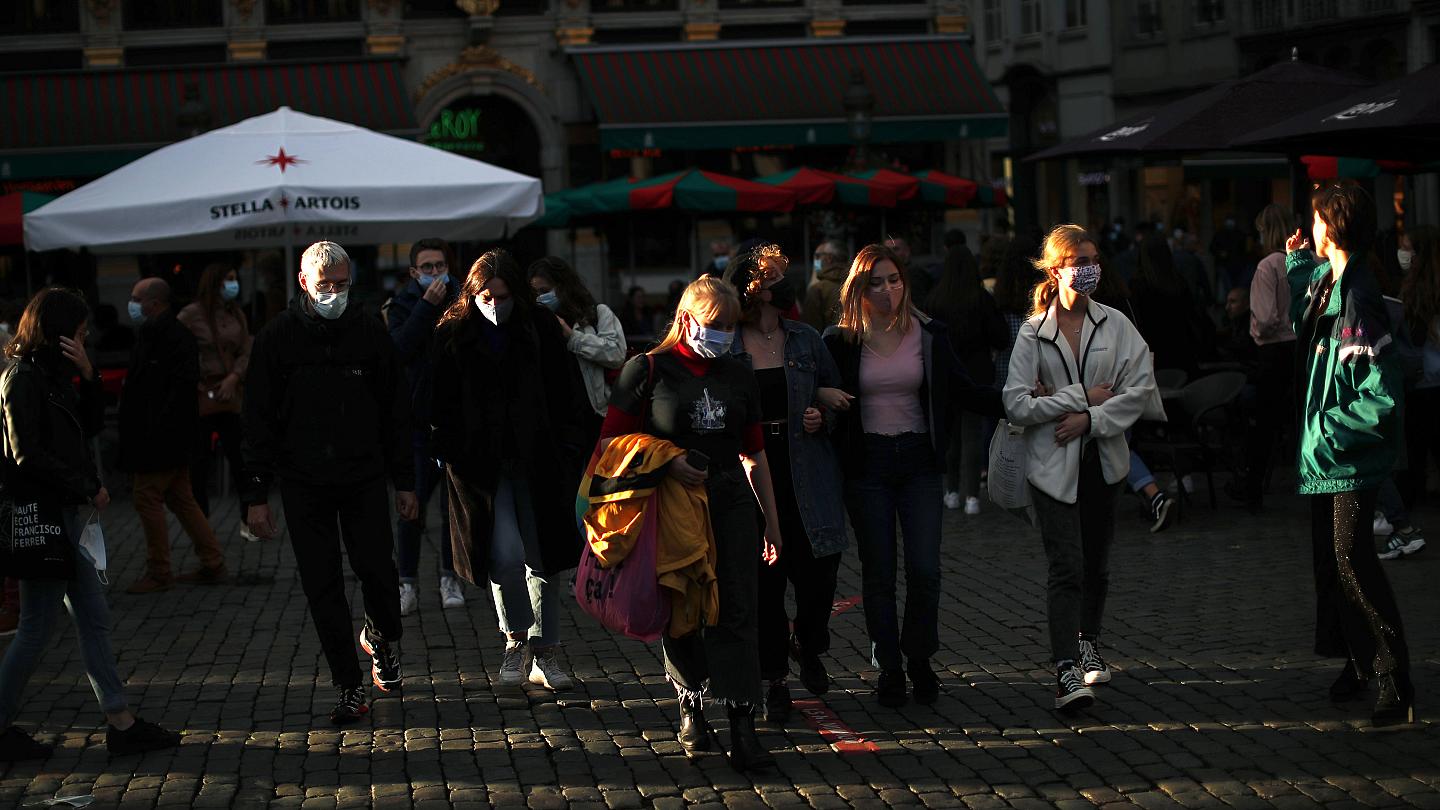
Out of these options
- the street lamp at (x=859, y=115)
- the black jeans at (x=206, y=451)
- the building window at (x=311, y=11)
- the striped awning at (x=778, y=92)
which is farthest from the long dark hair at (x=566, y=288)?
the building window at (x=311, y=11)

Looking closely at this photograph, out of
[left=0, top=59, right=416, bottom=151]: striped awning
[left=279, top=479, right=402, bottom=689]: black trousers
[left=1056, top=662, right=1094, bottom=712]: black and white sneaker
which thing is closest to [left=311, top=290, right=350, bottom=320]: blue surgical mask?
[left=279, top=479, right=402, bottom=689]: black trousers

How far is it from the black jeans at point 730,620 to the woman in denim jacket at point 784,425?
21.0 inches

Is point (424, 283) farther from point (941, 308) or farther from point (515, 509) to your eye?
point (941, 308)

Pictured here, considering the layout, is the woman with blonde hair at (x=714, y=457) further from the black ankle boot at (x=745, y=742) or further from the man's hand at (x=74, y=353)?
the man's hand at (x=74, y=353)

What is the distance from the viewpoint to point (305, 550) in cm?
726

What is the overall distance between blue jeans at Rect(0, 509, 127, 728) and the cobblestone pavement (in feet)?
0.84

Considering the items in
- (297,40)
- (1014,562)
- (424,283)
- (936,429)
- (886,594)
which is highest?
(297,40)

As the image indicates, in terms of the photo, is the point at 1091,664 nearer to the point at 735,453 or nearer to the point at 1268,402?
the point at 735,453

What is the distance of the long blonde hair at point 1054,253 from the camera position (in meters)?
7.03

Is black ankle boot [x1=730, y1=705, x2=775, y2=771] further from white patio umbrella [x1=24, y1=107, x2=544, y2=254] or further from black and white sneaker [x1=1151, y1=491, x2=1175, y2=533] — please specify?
white patio umbrella [x1=24, y1=107, x2=544, y2=254]

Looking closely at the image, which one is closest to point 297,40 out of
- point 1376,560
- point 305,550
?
point 305,550

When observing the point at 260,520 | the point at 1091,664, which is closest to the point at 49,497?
the point at 260,520

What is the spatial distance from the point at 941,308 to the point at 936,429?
15.7 ft

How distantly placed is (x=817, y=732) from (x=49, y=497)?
9.85 ft
